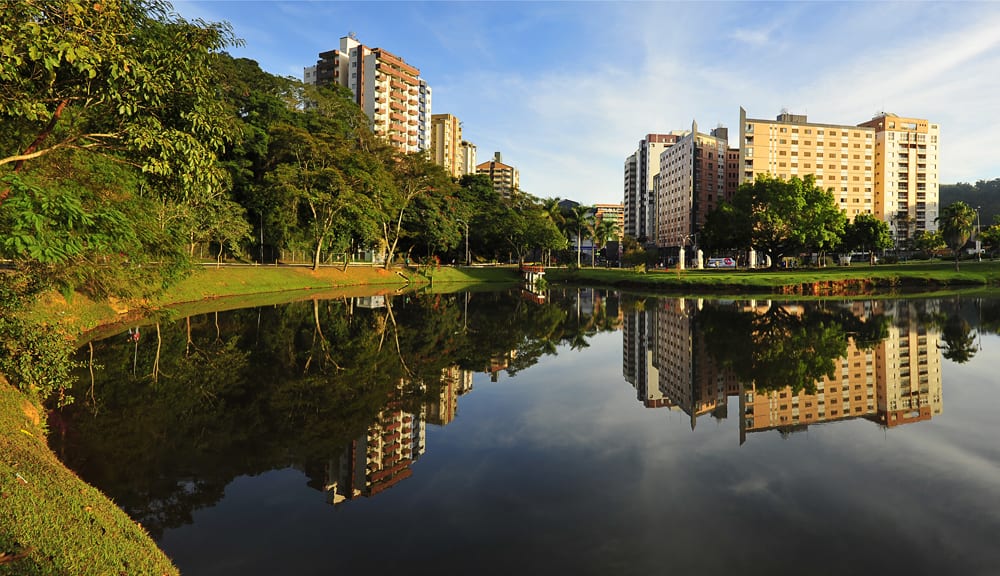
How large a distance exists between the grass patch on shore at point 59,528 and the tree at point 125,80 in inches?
179

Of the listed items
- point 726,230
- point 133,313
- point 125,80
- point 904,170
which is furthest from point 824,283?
point 904,170

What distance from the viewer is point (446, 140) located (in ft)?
496

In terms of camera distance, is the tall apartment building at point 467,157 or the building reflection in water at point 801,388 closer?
the building reflection in water at point 801,388

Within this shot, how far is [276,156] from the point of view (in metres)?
60.2

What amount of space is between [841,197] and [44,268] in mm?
150594

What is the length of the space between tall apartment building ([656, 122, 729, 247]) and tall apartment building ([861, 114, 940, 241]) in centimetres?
3627

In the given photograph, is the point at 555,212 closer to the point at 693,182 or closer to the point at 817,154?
the point at 693,182

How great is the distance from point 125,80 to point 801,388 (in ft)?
52.7

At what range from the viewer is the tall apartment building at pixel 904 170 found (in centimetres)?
13262

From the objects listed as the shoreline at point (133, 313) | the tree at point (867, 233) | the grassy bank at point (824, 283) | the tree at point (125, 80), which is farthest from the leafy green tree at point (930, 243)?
the tree at point (125, 80)

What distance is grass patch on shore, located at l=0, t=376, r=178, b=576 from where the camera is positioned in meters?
4.65

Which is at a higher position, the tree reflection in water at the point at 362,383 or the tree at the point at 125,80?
the tree at the point at 125,80

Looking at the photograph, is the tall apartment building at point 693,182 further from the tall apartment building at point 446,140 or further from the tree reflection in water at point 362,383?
the tree reflection in water at point 362,383

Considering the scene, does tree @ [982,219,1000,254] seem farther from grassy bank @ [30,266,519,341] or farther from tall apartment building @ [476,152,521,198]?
tall apartment building @ [476,152,521,198]
